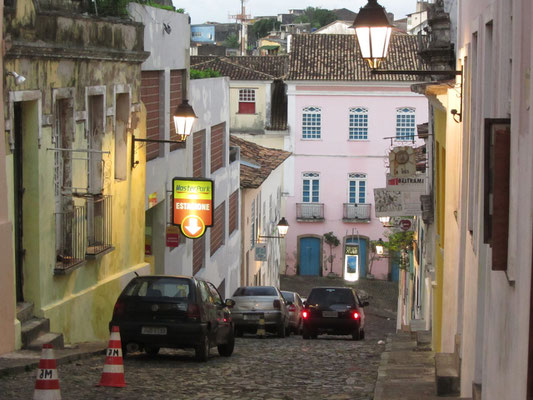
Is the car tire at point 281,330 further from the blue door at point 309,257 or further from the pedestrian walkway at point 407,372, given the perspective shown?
the blue door at point 309,257

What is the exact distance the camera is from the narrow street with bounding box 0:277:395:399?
40.7ft

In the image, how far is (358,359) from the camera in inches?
738

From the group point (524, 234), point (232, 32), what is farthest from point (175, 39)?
point (232, 32)

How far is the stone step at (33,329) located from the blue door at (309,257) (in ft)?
131

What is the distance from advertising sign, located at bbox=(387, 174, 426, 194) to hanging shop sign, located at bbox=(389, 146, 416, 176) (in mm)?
171

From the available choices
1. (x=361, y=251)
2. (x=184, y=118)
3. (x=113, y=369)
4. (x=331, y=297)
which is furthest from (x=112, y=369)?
(x=361, y=251)

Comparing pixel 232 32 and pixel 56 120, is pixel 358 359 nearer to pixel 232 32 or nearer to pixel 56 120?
pixel 56 120

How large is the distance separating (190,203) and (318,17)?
10897 cm

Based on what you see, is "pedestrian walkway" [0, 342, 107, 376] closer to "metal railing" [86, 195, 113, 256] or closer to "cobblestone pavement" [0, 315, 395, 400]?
"cobblestone pavement" [0, 315, 395, 400]

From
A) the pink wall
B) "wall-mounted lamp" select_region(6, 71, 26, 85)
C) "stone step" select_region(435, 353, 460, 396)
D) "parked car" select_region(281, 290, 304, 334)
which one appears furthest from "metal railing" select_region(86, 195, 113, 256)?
the pink wall

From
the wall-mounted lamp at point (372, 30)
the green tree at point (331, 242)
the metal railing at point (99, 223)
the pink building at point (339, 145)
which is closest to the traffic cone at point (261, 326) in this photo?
the metal railing at point (99, 223)

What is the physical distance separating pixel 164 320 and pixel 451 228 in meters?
4.45

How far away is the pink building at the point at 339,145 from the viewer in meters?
54.0

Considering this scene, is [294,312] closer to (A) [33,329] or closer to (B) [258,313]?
(B) [258,313]
